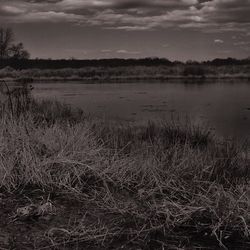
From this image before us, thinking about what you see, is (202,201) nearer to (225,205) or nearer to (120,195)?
(225,205)

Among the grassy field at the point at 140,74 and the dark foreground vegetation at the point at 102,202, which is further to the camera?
the grassy field at the point at 140,74

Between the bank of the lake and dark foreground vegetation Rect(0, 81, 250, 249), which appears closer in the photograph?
dark foreground vegetation Rect(0, 81, 250, 249)

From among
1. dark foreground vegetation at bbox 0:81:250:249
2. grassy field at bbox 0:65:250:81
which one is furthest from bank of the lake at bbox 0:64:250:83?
dark foreground vegetation at bbox 0:81:250:249

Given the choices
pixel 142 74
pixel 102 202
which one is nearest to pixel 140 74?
pixel 142 74

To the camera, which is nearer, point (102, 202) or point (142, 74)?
point (102, 202)

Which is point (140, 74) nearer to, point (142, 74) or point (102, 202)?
point (142, 74)

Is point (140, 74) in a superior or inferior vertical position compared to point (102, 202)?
inferior

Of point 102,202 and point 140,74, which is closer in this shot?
point 102,202

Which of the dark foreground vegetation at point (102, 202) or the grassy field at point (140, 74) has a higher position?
the dark foreground vegetation at point (102, 202)

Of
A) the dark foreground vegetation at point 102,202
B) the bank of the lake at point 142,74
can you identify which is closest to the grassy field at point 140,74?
the bank of the lake at point 142,74

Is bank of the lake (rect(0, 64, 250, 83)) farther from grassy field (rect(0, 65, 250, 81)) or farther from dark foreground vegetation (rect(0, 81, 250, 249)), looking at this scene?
dark foreground vegetation (rect(0, 81, 250, 249))

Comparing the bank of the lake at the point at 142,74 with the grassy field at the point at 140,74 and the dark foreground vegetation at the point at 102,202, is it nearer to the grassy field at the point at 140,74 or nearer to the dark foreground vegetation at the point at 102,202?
the grassy field at the point at 140,74

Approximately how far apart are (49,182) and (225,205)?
171cm

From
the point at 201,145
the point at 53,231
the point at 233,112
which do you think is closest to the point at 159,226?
the point at 53,231
